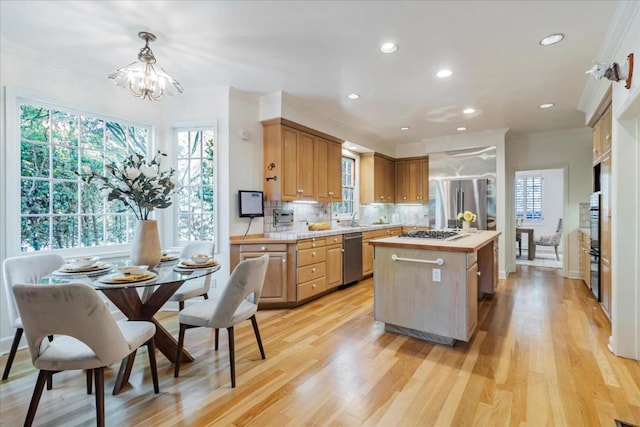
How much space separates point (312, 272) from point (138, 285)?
8.25 feet

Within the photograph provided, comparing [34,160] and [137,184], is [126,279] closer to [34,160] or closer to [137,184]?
[137,184]

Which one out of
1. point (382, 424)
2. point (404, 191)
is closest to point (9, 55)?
point (382, 424)

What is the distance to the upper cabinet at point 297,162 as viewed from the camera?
4090mm

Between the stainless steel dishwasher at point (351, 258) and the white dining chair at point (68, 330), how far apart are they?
3.37 metres

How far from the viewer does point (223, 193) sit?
12.3ft

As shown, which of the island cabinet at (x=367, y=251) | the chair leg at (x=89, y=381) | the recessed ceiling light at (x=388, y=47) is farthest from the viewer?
the island cabinet at (x=367, y=251)

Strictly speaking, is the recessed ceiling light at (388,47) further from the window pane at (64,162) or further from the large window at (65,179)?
the window pane at (64,162)

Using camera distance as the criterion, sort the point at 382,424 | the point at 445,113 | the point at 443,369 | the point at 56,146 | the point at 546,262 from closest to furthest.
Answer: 1. the point at 382,424
2. the point at 443,369
3. the point at 56,146
4. the point at 445,113
5. the point at 546,262

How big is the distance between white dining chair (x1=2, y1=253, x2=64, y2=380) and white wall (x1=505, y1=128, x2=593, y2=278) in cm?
662

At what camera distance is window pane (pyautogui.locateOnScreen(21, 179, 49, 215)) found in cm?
285

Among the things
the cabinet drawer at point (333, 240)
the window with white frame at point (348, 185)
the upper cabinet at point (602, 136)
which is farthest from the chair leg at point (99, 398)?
the upper cabinet at point (602, 136)

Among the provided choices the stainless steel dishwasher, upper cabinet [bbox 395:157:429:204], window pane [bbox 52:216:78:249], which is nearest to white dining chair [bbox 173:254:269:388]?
window pane [bbox 52:216:78:249]

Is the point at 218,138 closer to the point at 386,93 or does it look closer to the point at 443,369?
the point at 386,93

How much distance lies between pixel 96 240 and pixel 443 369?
3.64m
